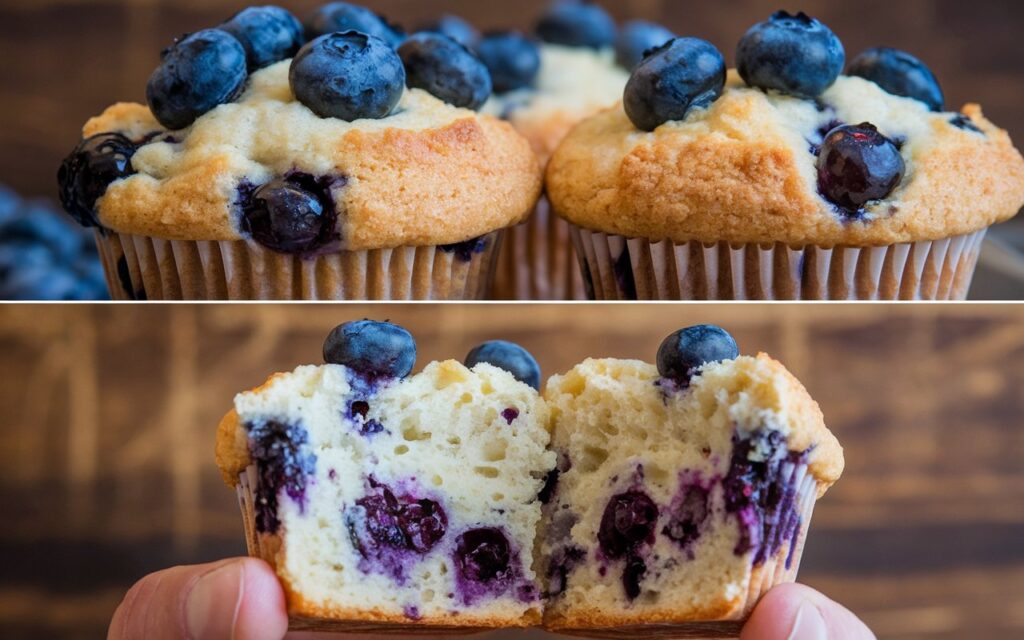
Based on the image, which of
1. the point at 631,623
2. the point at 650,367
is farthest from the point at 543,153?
the point at 631,623

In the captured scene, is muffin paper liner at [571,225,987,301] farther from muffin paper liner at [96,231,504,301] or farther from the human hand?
the human hand

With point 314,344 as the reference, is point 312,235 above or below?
above

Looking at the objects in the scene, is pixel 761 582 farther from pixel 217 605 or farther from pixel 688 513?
pixel 217 605

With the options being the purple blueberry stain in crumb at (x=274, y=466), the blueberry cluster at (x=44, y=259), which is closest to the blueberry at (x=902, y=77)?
the purple blueberry stain in crumb at (x=274, y=466)

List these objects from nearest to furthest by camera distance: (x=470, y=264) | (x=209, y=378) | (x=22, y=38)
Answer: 1. (x=470, y=264)
2. (x=209, y=378)
3. (x=22, y=38)

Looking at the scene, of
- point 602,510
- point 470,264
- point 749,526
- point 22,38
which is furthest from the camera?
point 22,38

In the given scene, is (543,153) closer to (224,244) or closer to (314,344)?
(224,244)
